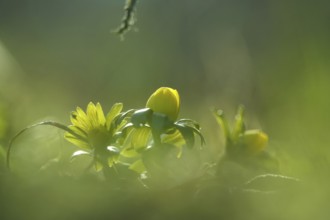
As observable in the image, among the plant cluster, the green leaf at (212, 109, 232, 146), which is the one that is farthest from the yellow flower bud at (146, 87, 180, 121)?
the green leaf at (212, 109, 232, 146)

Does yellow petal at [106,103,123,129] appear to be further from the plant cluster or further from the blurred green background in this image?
the blurred green background

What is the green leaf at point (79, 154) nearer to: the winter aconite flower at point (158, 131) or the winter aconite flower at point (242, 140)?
the winter aconite flower at point (158, 131)

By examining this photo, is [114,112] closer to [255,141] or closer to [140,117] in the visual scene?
[140,117]

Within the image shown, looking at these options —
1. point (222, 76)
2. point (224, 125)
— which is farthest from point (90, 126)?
point (222, 76)

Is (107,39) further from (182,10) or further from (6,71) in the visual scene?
(6,71)

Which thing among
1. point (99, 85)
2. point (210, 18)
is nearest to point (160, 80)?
point (99, 85)
